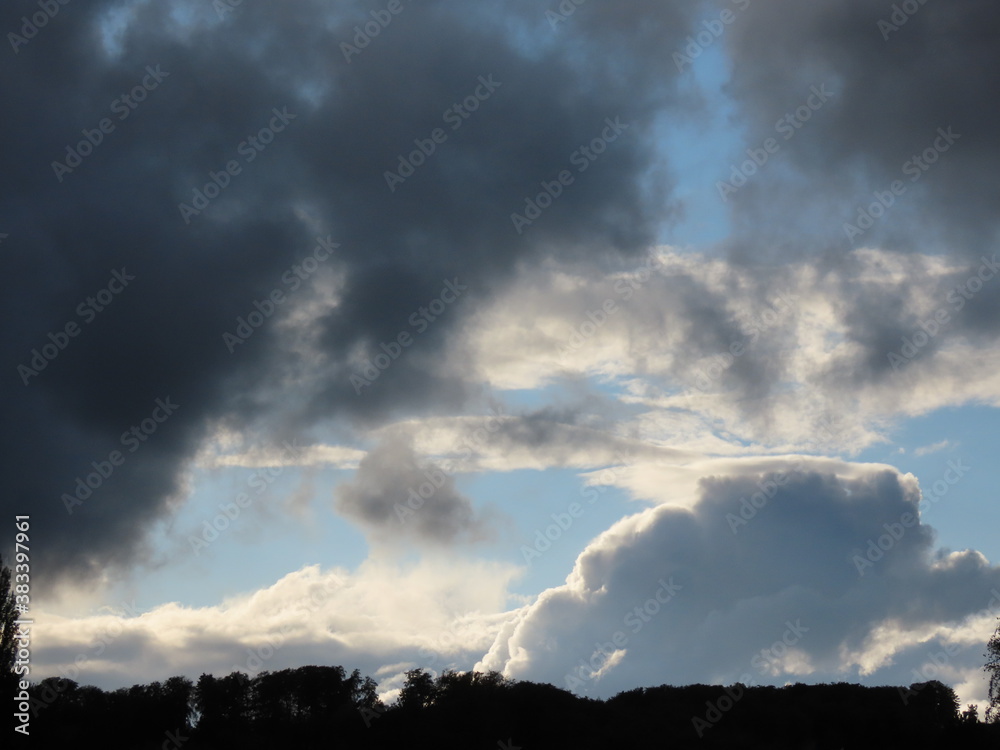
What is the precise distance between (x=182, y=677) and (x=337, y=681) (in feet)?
80.0

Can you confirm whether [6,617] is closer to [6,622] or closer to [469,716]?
[6,622]

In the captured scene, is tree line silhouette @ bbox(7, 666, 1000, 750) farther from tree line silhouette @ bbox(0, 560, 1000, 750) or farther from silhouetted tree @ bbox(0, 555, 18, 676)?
silhouetted tree @ bbox(0, 555, 18, 676)

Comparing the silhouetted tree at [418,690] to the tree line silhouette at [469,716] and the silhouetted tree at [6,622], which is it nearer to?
the tree line silhouette at [469,716]

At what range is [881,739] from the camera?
138m

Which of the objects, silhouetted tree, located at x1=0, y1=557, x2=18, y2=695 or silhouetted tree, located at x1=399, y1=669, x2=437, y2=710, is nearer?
silhouetted tree, located at x1=0, y1=557, x2=18, y2=695

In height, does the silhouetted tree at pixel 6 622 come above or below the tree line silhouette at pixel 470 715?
above

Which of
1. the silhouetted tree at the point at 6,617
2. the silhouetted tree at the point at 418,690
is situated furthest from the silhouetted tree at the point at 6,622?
the silhouetted tree at the point at 418,690

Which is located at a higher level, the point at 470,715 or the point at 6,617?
the point at 6,617

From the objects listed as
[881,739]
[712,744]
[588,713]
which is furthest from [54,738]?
[881,739]

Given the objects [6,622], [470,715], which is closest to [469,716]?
[470,715]

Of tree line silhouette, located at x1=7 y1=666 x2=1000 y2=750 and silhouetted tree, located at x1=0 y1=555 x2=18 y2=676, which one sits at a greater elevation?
silhouetted tree, located at x1=0 y1=555 x2=18 y2=676

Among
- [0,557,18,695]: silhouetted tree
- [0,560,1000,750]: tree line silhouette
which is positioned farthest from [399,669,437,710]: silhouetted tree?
[0,557,18,695]: silhouetted tree

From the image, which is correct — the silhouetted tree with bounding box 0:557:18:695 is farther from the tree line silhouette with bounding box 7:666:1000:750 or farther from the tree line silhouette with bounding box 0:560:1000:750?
the tree line silhouette with bounding box 7:666:1000:750

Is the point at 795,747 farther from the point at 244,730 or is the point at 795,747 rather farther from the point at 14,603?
the point at 14,603
